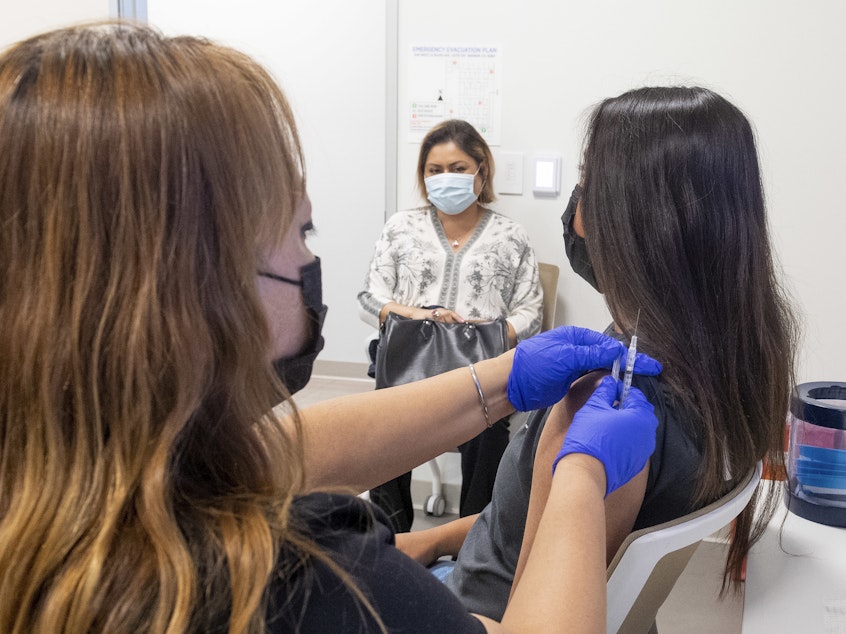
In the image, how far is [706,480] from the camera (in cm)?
101

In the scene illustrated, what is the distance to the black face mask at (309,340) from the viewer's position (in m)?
0.82

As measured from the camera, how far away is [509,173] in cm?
297

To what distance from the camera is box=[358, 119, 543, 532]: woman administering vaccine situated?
2695 mm

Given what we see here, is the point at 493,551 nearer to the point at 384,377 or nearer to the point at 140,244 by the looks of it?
the point at 140,244

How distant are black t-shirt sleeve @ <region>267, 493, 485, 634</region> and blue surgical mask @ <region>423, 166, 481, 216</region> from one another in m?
2.16

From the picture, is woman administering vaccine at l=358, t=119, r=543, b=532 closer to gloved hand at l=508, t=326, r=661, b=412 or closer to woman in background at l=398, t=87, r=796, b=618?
gloved hand at l=508, t=326, r=661, b=412

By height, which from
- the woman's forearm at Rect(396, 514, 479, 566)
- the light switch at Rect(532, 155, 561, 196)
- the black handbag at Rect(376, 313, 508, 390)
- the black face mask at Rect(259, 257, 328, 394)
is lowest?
the woman's forearm at Rect(396, 514, 479, 566)

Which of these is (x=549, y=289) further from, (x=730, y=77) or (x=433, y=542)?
(x=433, y=542)

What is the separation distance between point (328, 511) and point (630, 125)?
0.76 metres

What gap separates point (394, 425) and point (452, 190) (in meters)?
1.70

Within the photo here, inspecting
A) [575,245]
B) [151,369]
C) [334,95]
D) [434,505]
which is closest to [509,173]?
[334,95]

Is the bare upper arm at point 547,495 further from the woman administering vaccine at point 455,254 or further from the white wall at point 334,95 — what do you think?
the white wall at point 334,95

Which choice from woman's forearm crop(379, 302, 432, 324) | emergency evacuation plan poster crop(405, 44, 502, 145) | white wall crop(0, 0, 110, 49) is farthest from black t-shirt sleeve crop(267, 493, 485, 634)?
emergency evacuation plan poster crop(405, 44, 502, 145)

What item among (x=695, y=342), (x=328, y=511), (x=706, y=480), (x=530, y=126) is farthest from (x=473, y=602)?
(x=530, y=126)
